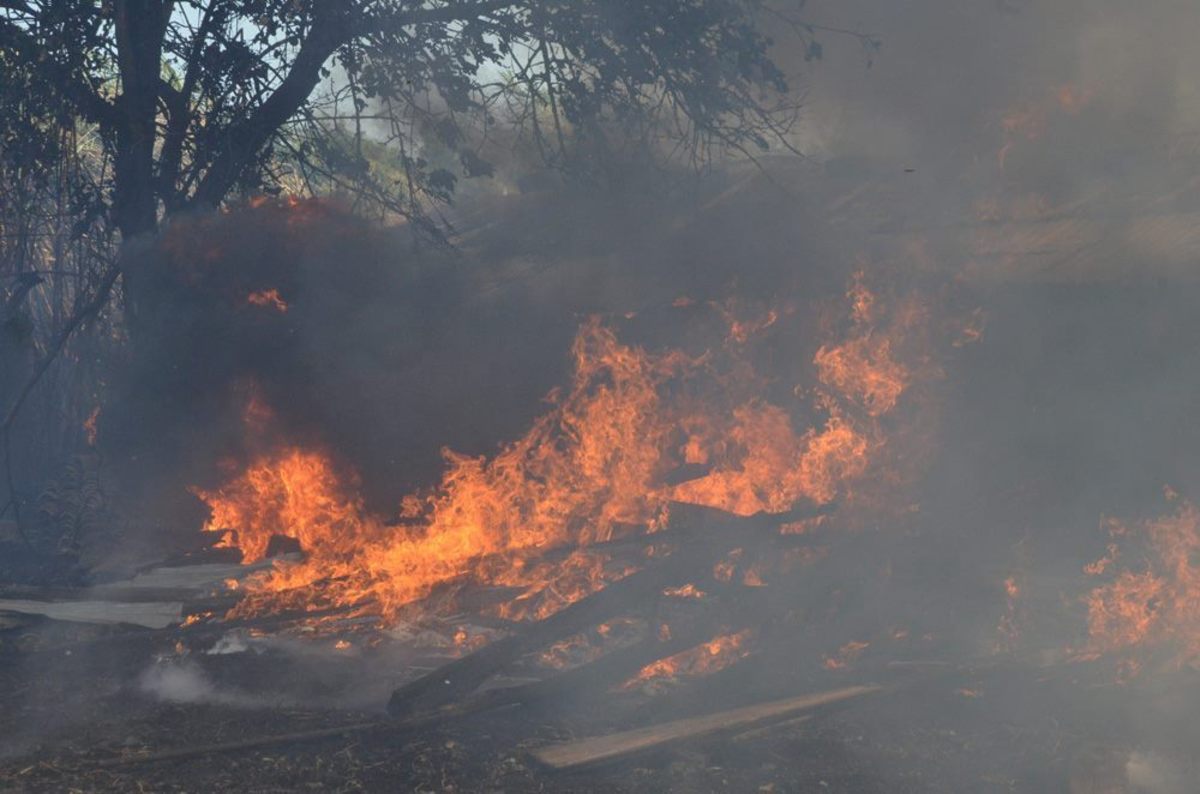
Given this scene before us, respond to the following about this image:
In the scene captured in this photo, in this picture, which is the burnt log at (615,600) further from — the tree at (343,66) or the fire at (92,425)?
the fire at (92,425)

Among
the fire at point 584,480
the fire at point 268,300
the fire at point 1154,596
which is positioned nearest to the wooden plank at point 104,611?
the fire at point 584,480

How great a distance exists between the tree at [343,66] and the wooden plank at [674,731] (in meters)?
5.33

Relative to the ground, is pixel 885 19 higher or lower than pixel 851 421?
higher

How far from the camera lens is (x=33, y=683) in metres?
6.25

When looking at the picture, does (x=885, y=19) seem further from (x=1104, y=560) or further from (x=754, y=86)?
(x=1104, y=560)

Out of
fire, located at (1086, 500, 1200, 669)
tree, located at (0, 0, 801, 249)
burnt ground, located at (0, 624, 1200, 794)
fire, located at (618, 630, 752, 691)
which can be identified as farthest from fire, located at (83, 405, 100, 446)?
fire, located at (1086, 500, 1200, 669)

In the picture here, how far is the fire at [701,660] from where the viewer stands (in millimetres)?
6508

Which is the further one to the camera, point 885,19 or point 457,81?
point 885,19

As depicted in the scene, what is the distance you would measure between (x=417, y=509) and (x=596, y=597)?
2088 millimetres

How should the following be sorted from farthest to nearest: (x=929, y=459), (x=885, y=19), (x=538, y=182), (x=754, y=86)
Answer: (x=538, y=182) < (x=754, y=86) < (x=885, y=19) < (x=929, y=459)

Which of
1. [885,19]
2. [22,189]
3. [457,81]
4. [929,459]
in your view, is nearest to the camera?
[929,459]

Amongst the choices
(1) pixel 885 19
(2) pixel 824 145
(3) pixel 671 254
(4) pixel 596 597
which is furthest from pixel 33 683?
(1) pixel 885 19

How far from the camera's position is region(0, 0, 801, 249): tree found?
30.6ft

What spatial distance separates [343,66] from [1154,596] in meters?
7.94
